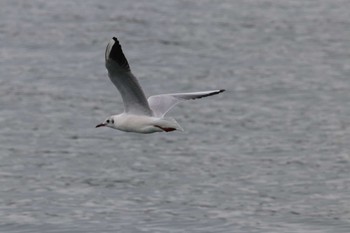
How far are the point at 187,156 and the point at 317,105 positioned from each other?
612cm

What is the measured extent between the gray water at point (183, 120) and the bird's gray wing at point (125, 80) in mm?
7294

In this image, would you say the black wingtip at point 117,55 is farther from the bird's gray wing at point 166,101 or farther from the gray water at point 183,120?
the gray water at point 183,120

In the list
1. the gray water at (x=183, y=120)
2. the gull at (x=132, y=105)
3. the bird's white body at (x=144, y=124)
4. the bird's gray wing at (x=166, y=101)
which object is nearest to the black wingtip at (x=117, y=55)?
the gull at (x=132, y=105)

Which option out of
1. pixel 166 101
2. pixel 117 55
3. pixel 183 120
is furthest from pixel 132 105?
pixel 183 120

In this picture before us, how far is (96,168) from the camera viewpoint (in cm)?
3009

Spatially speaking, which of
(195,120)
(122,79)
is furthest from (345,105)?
(122,79)

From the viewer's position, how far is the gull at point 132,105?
18312mm

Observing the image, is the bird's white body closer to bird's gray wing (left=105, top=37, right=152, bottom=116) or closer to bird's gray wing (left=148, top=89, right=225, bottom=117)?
bird's gray wing (left=105, top=37, right=152, bottom=116)

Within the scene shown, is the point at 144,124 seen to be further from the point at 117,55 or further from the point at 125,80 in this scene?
the point at 117,55

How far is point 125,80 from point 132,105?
0.61 meters

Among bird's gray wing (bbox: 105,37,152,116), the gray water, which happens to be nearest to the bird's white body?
bird's gray wing (bbox: 105,37,152,116)

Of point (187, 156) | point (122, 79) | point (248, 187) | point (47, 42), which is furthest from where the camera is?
point (47, 42)

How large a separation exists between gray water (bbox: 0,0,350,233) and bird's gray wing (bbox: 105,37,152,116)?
729 centimetres

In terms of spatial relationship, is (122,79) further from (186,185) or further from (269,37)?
(269,37)
